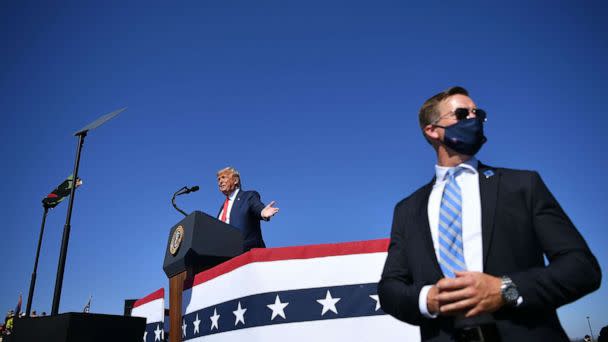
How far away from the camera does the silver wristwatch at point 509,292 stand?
1373 mm

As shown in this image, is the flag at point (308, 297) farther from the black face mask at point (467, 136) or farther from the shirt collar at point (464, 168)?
the black face mask at point (467, 136)

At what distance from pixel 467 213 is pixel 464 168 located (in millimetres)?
222

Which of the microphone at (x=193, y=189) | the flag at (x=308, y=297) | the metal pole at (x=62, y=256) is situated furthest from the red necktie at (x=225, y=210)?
the metal pole at (x=62, y=256)

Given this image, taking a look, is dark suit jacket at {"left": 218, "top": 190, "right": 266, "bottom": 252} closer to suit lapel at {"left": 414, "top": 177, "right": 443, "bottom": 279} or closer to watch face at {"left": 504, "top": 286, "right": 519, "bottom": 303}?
suit lapel at {"left": 414, "top": 177, "right": 443, "bottom": 279}

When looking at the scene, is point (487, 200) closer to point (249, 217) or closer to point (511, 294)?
point (511, 294)

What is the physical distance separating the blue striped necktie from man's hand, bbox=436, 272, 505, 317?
0.12 metres

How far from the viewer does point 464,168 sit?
5.82ft

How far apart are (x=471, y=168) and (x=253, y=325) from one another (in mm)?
2275

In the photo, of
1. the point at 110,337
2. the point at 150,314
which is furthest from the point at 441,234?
the point at 150,314

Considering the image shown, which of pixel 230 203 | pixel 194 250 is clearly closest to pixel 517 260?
pixel 194 250

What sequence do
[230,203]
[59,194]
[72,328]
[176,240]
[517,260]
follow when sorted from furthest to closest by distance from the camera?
[59,194] < [230,203] < [176,240] < [72,328] < [517,260]

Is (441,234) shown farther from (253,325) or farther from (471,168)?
(253,325)

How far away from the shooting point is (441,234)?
5.43 feet

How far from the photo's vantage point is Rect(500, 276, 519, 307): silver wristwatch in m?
1.37
